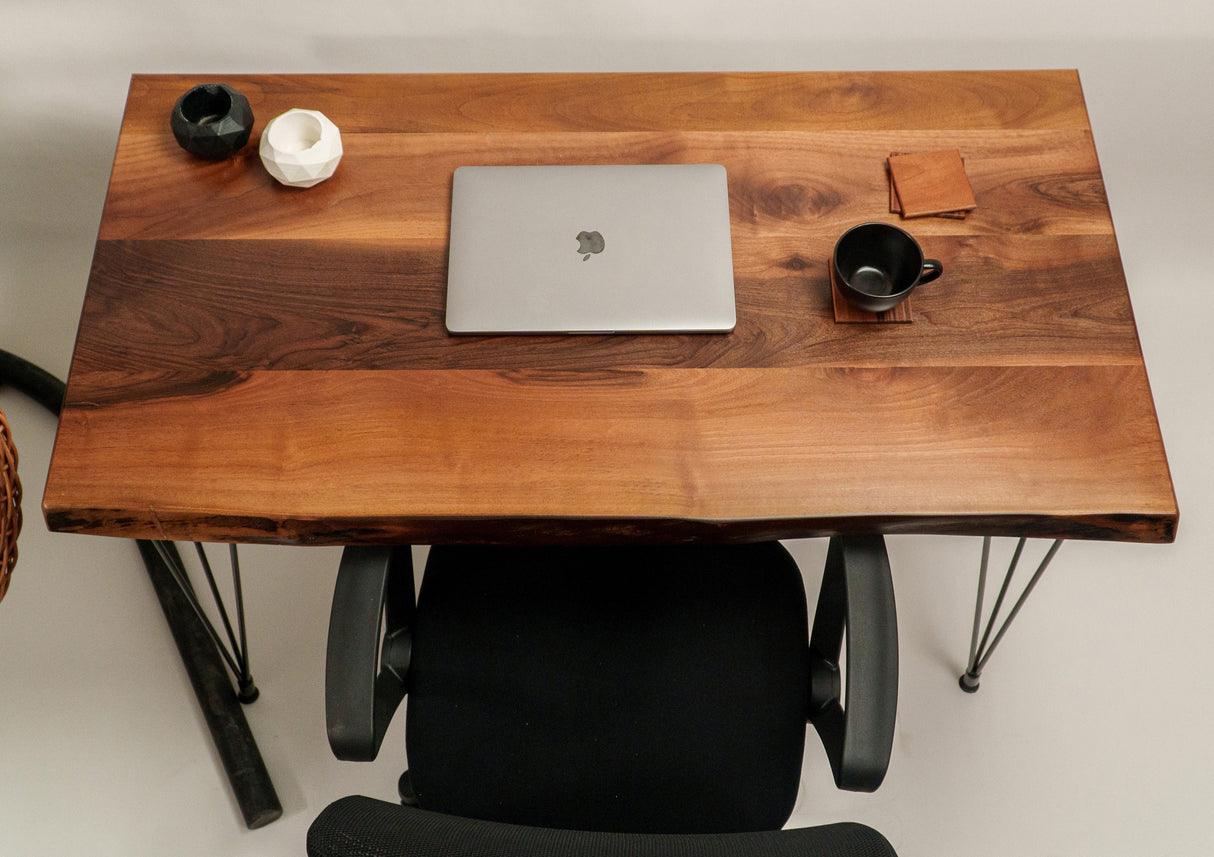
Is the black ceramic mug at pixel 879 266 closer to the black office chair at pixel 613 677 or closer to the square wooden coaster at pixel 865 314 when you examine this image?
the square wooden coaster at pixel 865 314

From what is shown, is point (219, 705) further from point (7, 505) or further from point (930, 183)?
point (930, 183)

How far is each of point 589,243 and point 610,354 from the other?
0.15 m

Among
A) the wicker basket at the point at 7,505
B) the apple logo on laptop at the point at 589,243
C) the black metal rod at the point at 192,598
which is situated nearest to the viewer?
the wicker basket at the point at 7,505

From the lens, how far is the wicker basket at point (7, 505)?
111cm

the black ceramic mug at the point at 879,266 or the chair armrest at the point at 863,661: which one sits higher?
the black ceramic mug at the point at 879,266

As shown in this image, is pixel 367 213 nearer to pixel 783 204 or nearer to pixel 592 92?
pixel 592 92

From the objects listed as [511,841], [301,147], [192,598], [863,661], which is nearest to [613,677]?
[863,661]

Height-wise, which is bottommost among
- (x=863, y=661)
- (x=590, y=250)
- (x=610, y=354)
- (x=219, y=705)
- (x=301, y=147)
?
(x=219, y=705)

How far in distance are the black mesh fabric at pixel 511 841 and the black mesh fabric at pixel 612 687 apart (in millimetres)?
449

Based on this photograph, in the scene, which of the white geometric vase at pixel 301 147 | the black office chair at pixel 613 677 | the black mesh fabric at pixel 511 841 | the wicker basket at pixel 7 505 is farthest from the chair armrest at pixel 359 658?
the white geometric vase at pixel 301 147

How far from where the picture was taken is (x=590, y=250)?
1222 mm

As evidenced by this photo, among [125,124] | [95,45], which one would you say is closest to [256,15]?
[95,45]

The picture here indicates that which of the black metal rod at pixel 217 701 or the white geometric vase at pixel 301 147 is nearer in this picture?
the white geometric vase at pixel 301 147

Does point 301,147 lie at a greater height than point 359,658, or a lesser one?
greater
